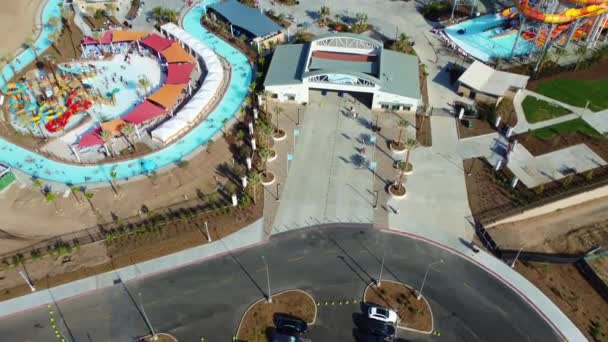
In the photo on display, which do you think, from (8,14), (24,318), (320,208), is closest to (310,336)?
(320,208)

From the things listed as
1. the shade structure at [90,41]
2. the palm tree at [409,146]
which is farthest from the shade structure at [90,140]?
the palm tree at [409,146]

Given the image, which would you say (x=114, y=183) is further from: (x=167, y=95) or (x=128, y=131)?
(x=167, y=95)

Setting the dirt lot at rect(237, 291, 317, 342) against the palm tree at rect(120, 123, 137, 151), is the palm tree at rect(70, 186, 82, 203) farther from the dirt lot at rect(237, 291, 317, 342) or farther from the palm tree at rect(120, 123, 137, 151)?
the dirt lot at rect(237, 291, 317, 342)

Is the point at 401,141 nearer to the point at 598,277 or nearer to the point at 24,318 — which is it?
the point at 598,277

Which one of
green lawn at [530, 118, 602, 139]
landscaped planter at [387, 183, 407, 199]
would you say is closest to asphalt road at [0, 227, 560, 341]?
landscaped planter at [387, 183, 407, 199]

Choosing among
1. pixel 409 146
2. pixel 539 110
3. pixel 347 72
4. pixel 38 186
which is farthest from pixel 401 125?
pixel 38 186

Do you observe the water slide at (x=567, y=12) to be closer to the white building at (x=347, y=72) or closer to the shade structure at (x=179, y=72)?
the white building at (x=347, y=72)
